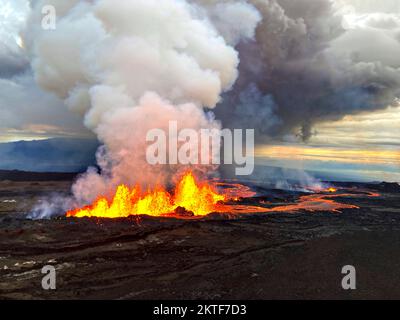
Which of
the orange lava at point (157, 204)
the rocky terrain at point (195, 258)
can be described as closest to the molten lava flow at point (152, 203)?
the orange lava at point (157, 204)

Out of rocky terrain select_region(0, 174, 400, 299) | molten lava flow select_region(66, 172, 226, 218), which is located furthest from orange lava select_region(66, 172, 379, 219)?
rocky terrain select_region(0, 174, 400, 299)

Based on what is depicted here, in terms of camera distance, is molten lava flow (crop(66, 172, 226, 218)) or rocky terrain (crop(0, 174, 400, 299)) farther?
molten lava flow (crop(66, 172, 226, 218))

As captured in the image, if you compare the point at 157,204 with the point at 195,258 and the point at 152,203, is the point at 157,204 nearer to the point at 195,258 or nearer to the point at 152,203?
the point at 152,203

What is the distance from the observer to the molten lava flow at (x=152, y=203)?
1174 inches

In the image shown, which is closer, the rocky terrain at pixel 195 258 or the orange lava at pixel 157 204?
the rocky terrain at pixel 195 258

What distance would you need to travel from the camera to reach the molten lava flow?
29.8 meters

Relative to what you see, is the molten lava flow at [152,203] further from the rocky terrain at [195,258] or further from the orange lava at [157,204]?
the rocky terrain at [195,258]

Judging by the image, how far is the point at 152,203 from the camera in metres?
32.0

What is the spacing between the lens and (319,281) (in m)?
15.2

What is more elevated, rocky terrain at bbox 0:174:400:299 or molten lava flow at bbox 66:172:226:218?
molten lava flow at bbox 66:172:226:218

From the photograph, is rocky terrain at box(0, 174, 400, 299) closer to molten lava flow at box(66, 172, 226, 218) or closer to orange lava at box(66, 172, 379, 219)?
orange lava at box(66, 172, 379, 219)

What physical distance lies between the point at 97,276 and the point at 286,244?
12.5 m
